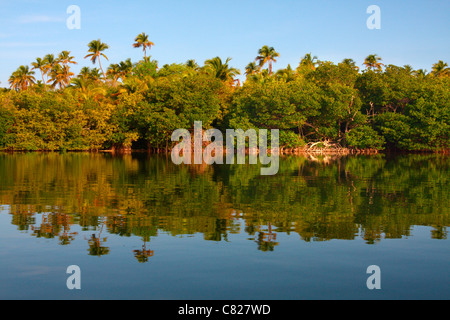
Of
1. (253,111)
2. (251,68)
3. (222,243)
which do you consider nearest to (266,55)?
(251,68)

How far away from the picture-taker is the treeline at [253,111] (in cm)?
6888

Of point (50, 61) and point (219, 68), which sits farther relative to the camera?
point (50, 61)

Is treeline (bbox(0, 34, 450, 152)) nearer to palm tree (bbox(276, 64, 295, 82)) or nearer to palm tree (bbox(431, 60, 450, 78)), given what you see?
palm tree (bbox(276, 64, 295, 82))

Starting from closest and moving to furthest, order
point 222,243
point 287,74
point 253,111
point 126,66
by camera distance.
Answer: point 222,243 < point 253,111 < point 287,74 < point 126,66

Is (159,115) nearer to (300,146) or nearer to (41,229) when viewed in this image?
(300,146)

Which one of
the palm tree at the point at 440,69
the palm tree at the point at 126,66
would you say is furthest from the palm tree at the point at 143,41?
the palm tree at the point at 440,69

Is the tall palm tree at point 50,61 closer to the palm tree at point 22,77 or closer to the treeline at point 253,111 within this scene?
the palm tree at point 22,77

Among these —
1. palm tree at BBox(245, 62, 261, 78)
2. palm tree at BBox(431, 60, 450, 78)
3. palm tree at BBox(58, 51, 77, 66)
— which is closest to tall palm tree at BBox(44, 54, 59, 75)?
palm tree at BBox(58, 51, 77, 66)

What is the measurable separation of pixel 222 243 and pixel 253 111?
60.0m

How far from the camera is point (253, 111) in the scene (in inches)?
2800

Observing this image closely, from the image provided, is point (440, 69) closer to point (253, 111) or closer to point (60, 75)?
point (253, 111)

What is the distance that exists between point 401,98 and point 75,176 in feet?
184

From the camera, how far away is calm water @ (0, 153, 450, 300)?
28.7ft

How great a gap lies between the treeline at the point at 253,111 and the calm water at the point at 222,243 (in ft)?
156
